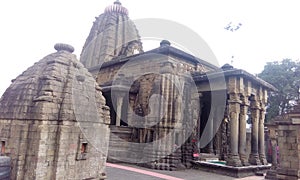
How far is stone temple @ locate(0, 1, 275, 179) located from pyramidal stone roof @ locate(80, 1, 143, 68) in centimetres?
11

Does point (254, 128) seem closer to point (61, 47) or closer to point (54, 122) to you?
point (61, 47)

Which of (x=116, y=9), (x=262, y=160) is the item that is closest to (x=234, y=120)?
(x=262, y=160)

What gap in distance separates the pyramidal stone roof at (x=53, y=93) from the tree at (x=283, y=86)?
77.1 ft

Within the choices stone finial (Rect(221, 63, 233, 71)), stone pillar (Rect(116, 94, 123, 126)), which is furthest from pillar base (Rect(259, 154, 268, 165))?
stone pillar (Rect(116, 94, 123, 126))

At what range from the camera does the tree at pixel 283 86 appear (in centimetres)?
2426

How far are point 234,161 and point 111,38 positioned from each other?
56.1ft

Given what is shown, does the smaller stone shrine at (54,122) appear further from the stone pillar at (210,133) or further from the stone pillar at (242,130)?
the stone pillar at (210,133)

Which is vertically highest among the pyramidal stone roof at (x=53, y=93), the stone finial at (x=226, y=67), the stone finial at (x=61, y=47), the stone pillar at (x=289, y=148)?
the stone finial at (x=226, y=67)

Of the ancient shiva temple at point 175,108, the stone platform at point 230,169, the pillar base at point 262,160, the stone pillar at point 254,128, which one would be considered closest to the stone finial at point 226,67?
the ancient shiva temple at point 175,108

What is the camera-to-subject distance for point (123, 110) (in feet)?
49.6

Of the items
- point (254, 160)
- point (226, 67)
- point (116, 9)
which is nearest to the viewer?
point (226, 67)

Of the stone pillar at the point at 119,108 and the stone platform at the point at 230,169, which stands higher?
the stone pillar at the point at 119,108

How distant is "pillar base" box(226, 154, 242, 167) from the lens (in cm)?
1102

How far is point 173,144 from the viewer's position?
1153 centimetres
